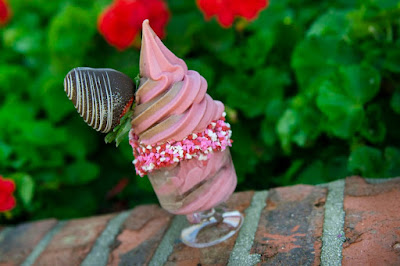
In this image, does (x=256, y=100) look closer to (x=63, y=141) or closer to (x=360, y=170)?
(x=360, y=170)

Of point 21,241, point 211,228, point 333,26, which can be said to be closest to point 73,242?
point 21,241

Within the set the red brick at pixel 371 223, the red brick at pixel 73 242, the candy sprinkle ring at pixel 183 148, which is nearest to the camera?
the red brick at pixel 371 223

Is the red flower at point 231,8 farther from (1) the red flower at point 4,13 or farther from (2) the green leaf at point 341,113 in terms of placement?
(1) the red flower at point 4,13

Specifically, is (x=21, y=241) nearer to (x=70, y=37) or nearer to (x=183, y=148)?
(x=183, y=148)

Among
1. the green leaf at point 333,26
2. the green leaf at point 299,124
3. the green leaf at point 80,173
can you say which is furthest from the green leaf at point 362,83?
the green leaf at point 80,173

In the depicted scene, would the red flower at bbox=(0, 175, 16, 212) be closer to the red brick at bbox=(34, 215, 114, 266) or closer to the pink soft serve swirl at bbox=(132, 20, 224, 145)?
the red brick at bbox=(34, 215, 114, 266)

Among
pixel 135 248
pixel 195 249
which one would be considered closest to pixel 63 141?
pixel 135 248

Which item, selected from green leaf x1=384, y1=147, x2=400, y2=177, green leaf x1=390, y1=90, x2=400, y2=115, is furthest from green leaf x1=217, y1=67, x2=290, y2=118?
green leaf x1=384, y1=147, x2=400, y2=177

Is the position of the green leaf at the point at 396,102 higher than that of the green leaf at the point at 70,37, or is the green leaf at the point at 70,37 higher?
the green leaf at the point at 70,37

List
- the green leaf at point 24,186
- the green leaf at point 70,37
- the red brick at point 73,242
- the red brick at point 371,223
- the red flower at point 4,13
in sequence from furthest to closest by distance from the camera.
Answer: the red flower at point 4,13 → the green leaf at point 70,37 → the green leaf at point 24,186 → the red brick at point 73,242 → the red brick at point 371,223
